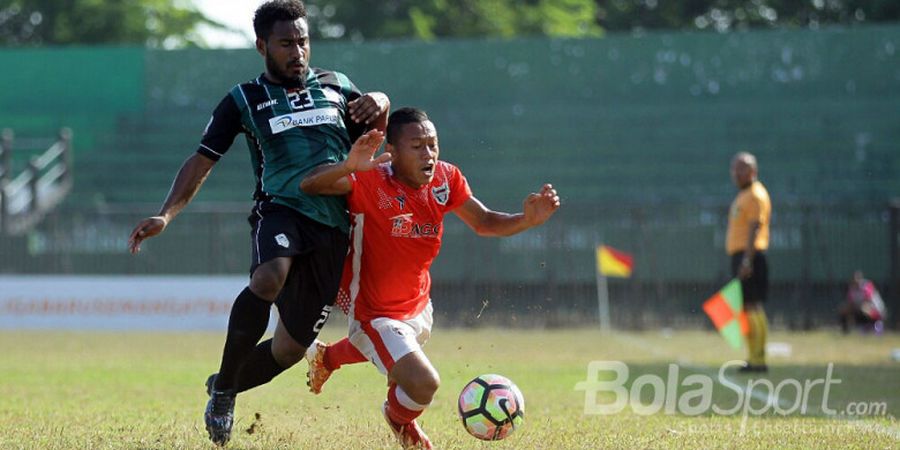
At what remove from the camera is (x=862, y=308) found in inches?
794

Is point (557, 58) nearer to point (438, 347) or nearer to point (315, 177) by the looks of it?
point (438, 347)

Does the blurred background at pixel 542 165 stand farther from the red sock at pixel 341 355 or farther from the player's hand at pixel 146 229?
the player's hand at pixel 146 229

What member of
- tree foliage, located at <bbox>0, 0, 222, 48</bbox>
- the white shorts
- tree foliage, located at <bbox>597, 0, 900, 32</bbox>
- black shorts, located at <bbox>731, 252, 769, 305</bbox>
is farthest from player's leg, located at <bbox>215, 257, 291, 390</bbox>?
tree foliage, located at <bbox>0, 0, 222, 48</bbox>

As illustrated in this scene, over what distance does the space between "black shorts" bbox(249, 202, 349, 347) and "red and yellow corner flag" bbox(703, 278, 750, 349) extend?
7067mm

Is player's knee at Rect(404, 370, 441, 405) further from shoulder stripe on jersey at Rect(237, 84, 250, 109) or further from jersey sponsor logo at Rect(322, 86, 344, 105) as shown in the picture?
shoulder stripe on jersey at Rect(237, 84, 250, 109)

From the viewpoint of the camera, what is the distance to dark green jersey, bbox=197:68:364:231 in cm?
671

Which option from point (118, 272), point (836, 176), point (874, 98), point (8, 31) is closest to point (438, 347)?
point (118, 272)

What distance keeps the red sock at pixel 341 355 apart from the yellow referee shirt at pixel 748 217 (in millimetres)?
7001

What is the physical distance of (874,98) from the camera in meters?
26.6

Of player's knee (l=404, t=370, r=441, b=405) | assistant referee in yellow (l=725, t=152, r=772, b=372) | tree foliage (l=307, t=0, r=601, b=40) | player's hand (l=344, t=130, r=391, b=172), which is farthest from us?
tree foliage (l=307, t=0, r=601, b=40)

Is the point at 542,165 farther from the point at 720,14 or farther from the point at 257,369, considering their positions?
the point at 720,14

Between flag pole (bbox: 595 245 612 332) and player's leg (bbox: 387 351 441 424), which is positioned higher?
player's leg (bbox: 387 351 441 424)

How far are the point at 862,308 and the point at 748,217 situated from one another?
7772 mm

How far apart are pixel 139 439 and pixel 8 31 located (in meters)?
41.3
